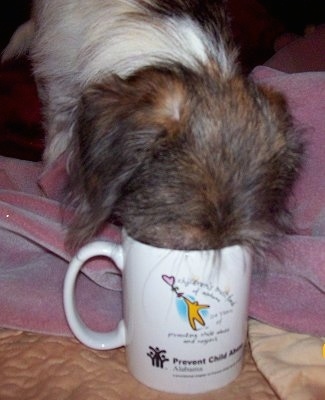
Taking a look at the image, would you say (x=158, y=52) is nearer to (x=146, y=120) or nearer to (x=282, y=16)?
(x=146, y=120)

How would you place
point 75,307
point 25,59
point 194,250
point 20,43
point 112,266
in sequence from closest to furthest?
point 194,250 → point 75,307 → point 112,266 → point 20,43 → point 25,59

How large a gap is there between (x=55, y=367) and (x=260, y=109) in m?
0.52

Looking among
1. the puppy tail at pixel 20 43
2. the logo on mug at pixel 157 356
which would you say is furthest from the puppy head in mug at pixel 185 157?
the puppy tail at pixel 20 43

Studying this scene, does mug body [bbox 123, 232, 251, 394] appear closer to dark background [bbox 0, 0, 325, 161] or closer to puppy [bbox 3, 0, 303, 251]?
puppy [bbox 3, 0, 303, 251]

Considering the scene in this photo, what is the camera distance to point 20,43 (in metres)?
2.09

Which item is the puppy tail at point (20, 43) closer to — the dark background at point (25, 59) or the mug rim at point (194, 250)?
the dark background at point (25, 59)

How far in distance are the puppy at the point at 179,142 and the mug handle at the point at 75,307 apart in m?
0.05

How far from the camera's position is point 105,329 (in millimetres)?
1270

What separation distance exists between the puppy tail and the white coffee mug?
3.62ft

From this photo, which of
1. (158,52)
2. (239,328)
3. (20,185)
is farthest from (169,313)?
(20,185)

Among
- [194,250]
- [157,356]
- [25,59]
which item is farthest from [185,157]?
[25,59]

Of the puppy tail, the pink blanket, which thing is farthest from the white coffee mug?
the puppy tail

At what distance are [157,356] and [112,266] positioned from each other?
0.24m

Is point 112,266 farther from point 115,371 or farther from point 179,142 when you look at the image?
point 179,142
